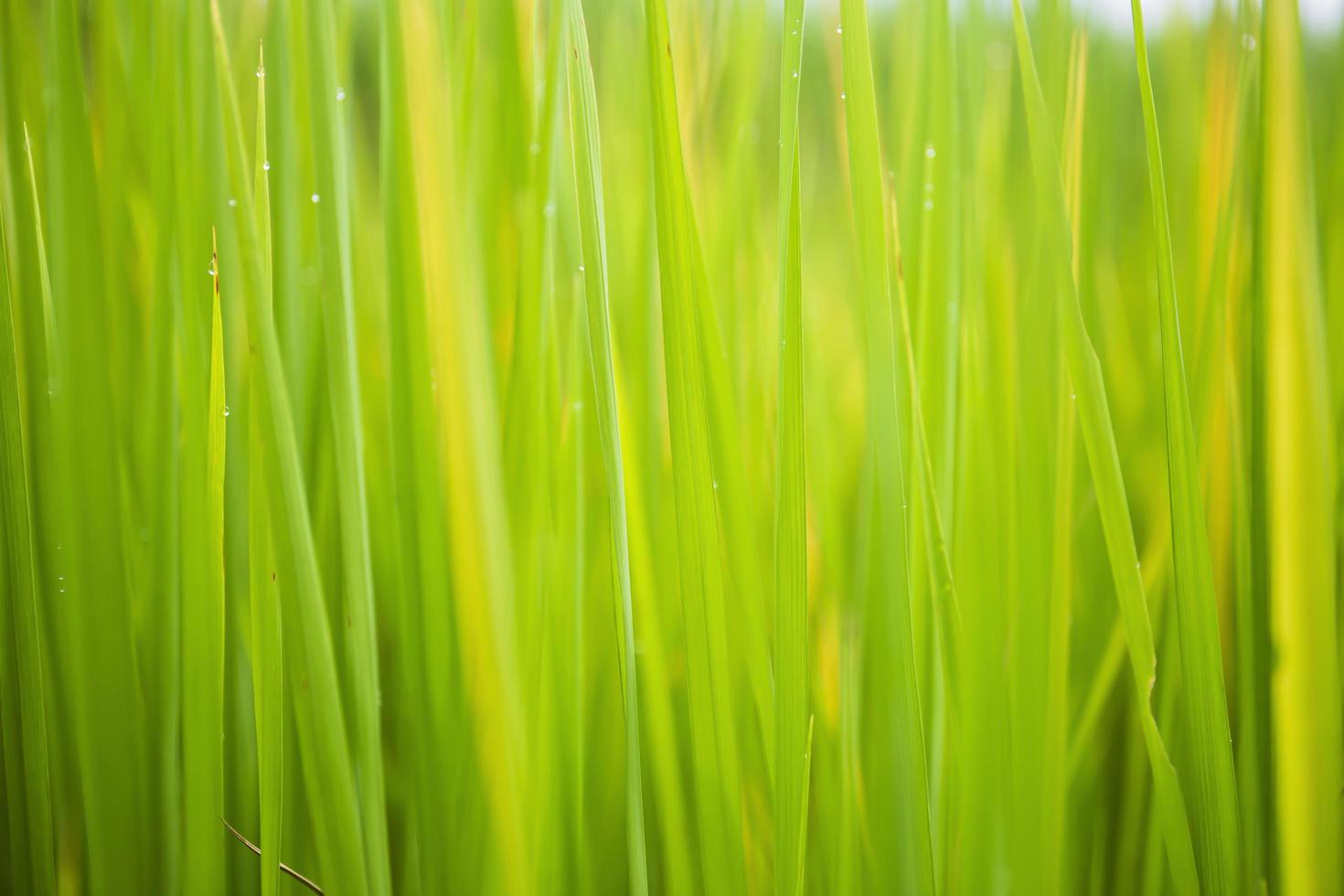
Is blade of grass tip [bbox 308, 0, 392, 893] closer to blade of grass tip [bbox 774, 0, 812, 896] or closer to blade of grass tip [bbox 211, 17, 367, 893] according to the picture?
blade of grass tip [bbox 211, 17, 367, 893]

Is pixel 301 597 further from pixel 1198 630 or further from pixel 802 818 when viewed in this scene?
pixel 1198 630

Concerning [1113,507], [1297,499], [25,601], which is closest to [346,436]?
[25,601]

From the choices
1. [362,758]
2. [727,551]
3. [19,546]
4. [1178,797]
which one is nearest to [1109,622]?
[1178,797]

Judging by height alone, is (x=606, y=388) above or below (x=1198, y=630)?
above

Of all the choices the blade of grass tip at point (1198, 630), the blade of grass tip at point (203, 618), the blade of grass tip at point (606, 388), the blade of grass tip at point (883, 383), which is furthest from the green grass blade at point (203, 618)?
the blade of grass tip at point (1198, 630)

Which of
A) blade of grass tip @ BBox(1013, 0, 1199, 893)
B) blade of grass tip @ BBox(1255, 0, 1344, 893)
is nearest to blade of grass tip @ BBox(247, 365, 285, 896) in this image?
blade of grass tip @ BBox(1013, 0, 1199, 893)

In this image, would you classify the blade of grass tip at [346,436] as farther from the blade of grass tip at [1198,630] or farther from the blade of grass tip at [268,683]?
the blade of grass tip at [1198,630]
